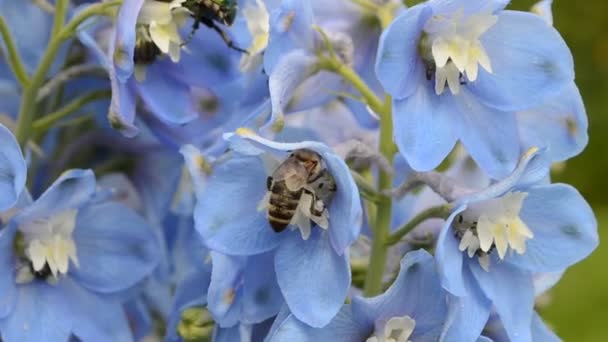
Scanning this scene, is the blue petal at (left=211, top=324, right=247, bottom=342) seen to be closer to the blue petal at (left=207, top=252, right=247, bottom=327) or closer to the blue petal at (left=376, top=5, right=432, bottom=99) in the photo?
the blue petal at (left=207, top=252, right=247, bottom=327)

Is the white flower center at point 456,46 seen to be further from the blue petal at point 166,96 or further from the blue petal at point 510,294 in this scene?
the blue petal at point 166,96

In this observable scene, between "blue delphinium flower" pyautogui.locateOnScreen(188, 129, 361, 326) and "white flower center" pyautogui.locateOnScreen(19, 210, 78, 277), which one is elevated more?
"blue delphinium flower" pyautogui.locateOnScreen(188, 129, 361, 326)

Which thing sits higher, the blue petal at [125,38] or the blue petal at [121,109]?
the blue petal at [125,38]

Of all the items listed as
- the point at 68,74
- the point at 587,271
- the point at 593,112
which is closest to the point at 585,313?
the point at 587,271

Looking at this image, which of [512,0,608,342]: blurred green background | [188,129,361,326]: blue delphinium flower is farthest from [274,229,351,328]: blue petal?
[512,0,608,342]: blurred green background

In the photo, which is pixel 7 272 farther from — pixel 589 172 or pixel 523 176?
pixel 589 172

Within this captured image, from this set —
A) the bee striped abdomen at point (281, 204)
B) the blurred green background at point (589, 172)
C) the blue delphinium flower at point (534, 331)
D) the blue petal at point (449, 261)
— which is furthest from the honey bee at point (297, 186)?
the blurred green background at point (589, 172)
